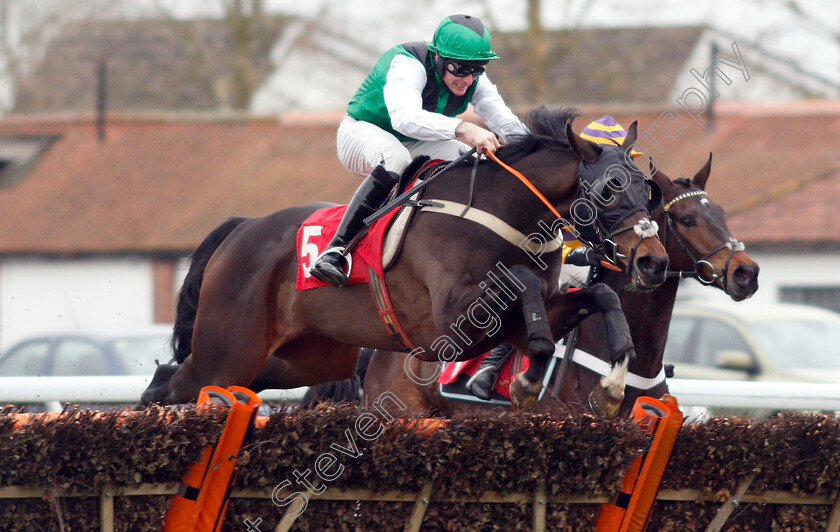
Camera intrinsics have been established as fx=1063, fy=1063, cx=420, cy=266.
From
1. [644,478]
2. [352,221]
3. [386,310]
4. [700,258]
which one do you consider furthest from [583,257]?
[644,478]

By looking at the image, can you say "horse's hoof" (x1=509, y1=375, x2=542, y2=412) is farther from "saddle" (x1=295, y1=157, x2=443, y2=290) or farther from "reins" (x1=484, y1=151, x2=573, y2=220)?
"saddle" (x1=295, y1=157, x2=443, y2=290)

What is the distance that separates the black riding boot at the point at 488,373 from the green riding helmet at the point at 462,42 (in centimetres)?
135

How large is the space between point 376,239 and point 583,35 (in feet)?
64.6

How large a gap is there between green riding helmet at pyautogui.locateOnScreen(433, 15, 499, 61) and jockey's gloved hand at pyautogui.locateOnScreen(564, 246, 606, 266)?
0.99 metres

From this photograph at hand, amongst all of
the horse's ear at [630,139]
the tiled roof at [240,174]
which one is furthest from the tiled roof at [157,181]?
the horse's ear at [630,139]

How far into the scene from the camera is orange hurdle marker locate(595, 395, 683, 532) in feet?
12.0

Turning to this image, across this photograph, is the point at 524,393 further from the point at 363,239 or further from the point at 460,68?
the point at 460,68

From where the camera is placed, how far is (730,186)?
59.4 feet

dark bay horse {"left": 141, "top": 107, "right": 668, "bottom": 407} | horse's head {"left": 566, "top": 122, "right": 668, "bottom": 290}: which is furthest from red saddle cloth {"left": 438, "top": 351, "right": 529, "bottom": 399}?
horse's head {"left": 566, "top": 122, "right": 668, "bottom": 290}

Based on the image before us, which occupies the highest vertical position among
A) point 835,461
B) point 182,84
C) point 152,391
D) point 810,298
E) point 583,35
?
point 835,461

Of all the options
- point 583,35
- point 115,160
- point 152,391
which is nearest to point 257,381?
point 152,391

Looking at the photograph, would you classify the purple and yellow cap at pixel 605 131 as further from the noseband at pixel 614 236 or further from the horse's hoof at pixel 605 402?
the horse's hoof at pixel 605 402

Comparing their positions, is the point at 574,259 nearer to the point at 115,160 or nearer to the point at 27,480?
the point at 27,480

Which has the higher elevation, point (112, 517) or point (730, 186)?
point (112, 517)
